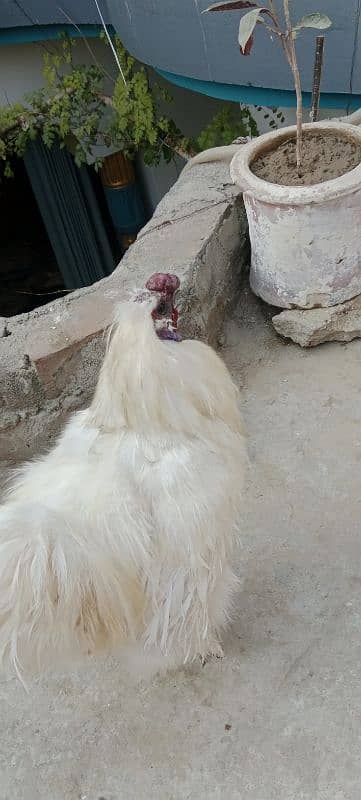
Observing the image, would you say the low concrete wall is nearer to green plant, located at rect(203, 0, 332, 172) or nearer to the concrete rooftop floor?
green plant, located at rect(203, 0, 332, 172)

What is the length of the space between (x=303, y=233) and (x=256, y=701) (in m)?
2.14

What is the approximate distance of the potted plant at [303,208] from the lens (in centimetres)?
308

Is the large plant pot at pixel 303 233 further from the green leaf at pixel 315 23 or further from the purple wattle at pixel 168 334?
the purple wattle at pixel 168 334

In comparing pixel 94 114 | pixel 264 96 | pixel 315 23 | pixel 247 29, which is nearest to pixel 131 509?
pixel 247 29

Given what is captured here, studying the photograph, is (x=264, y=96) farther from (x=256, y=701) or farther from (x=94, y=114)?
(x=256, y=701)

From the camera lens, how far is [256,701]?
2.28 m

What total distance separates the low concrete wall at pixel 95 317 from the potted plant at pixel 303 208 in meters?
0.25

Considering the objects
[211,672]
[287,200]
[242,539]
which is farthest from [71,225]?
[211,672]

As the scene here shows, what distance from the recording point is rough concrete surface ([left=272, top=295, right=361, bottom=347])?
3410 millimetres

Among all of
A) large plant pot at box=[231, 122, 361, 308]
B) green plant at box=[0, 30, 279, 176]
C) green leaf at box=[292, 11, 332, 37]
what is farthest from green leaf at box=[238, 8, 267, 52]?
green plant at box=[0, 30, 279, 176]

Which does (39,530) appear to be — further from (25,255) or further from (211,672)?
(25,255)

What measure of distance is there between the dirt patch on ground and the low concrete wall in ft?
1.01

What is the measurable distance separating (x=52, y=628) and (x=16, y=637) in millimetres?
92

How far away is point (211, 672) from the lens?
2.39 metres
